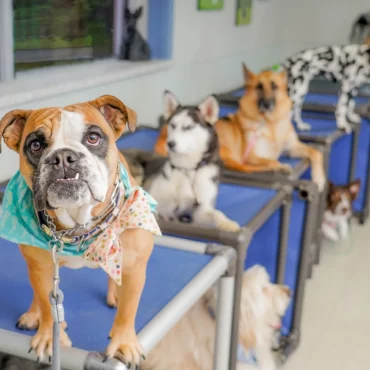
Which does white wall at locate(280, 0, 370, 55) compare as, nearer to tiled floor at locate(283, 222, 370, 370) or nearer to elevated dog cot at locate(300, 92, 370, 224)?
elevated dog cot at locate(300, 92, 370, 224)

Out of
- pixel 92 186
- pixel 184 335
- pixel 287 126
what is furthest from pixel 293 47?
pixel 92 186

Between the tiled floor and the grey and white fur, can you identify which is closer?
the grey and white fur

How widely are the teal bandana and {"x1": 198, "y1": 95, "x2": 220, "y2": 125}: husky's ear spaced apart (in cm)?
81

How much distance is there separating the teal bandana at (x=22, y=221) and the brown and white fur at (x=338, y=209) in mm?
2197

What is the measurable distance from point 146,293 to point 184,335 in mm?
483

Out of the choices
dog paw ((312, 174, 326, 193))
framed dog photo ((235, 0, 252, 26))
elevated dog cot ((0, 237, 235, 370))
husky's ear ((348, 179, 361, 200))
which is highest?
framed dog photo ((235, 0, 252, 26))

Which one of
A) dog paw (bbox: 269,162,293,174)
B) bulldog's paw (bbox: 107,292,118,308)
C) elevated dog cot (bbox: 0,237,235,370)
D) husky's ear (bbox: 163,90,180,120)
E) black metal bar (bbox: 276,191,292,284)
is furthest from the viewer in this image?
dog paw (bbox: 269,162,293,174)

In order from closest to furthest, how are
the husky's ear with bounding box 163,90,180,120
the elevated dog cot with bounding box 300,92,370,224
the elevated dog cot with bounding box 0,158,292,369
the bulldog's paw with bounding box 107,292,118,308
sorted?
the bulldog's paw with bounding box 107,292,118,308 → the elevated dog cot with bounding box 0,158,292,369 → the husky's ear with bounding box 163,90,180,120 → the elevated dog cot with bounding box 300,92,370,224

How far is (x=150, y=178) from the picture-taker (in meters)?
1.75

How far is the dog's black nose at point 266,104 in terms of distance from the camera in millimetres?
2225

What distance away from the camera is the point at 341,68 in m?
3.05

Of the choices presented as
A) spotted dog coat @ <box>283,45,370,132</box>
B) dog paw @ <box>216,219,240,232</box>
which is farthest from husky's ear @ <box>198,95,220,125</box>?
spotted dog coat @ <box>283,45,370,132</box>

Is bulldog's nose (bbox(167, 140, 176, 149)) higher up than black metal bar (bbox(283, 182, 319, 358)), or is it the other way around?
bulldog's nose (bbox(167, 140, 176, 149))

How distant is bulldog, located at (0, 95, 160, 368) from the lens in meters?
0.77
